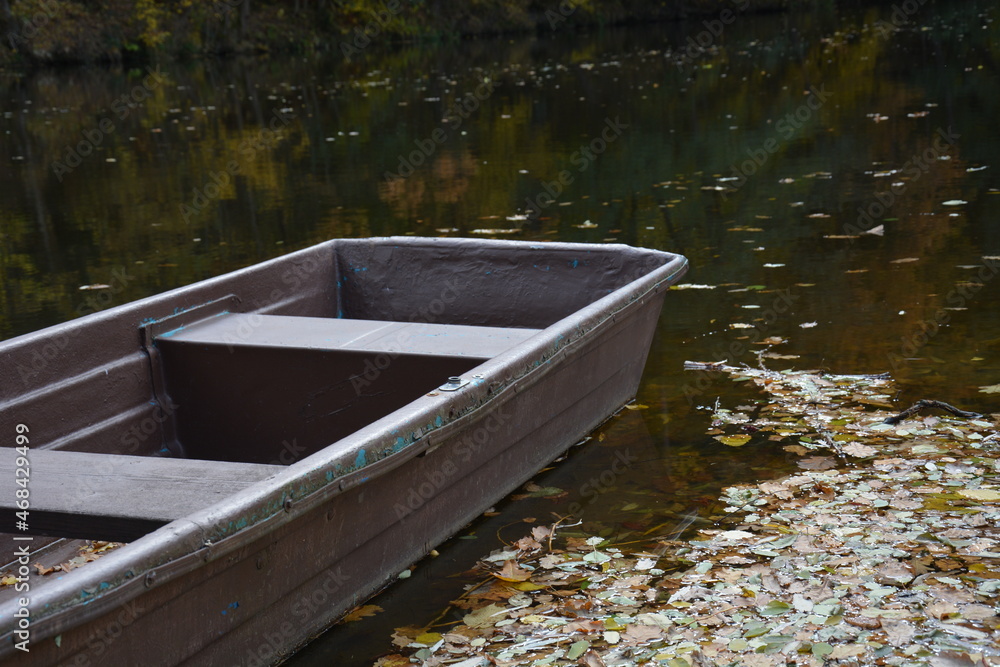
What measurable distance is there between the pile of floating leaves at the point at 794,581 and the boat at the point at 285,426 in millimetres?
418

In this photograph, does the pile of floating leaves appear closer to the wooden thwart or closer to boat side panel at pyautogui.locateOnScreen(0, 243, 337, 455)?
the wooden thwart

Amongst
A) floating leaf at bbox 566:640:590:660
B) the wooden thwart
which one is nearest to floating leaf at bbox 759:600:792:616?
floating leaf at bbox 566:640:590:660

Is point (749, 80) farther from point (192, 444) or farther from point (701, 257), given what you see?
point (192, 444)

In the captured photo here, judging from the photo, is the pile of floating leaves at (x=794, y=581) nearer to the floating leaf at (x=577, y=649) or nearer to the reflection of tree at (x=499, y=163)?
the floating leaf at (x=577, y=649)

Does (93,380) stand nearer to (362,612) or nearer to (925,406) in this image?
(362,612)

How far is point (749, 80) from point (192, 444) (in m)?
16.5

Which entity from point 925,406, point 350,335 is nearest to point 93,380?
point 350,335

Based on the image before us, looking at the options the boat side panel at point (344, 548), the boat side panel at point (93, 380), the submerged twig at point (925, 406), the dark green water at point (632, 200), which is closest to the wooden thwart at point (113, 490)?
the boat side panel at point (344, 548)

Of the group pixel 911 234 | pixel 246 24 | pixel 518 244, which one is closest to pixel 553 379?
pixel 518 244

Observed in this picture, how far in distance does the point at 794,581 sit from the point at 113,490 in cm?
202

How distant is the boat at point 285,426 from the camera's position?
8.44 feet

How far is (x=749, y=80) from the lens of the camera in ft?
63.3

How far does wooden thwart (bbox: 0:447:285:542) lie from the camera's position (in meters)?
2.92

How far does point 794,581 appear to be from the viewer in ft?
11.1
